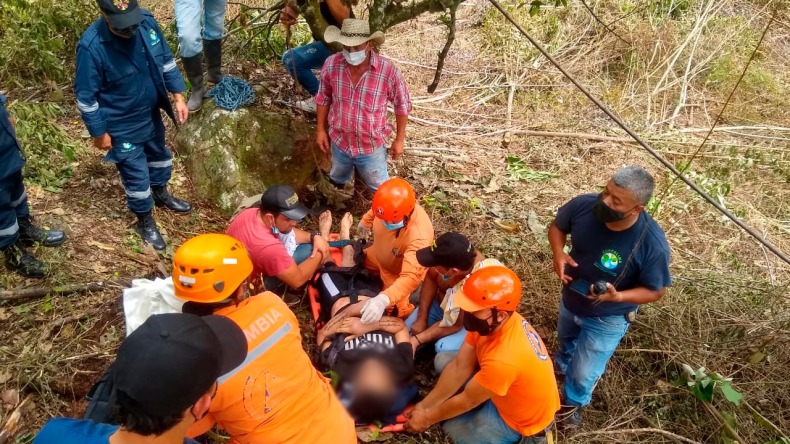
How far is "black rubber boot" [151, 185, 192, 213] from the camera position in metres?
4.51

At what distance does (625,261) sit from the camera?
3.05 metres

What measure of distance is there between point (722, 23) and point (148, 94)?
8.60 m

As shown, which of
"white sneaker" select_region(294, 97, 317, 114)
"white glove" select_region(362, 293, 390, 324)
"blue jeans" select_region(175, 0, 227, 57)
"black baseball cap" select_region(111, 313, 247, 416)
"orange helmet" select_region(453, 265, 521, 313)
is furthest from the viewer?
"white sneaker" select_region(294, 97, 317, 114)

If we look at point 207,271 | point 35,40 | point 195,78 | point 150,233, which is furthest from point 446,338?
point 35,40

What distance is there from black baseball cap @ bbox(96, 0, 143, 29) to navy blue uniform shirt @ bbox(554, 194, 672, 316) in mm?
3098

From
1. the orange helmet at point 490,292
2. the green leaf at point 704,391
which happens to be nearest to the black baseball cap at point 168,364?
the orange helmet at point 490,292

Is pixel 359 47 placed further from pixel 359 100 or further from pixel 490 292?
pixel 490 292

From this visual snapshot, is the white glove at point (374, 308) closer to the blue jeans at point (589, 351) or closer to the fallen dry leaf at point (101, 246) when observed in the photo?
the blue jeans at point (589, 351)

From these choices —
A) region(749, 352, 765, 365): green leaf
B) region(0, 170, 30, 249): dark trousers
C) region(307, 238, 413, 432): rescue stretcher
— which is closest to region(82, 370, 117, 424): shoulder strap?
region(307, 238, 413, 432): rescue stretcher

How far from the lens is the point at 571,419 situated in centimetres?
350

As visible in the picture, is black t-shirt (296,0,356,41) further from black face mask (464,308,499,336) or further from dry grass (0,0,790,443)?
black face mask (464,308,499,336)

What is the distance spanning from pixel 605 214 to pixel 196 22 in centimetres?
374

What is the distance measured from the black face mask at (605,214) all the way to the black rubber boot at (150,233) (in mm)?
3306

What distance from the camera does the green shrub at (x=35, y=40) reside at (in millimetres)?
5477
